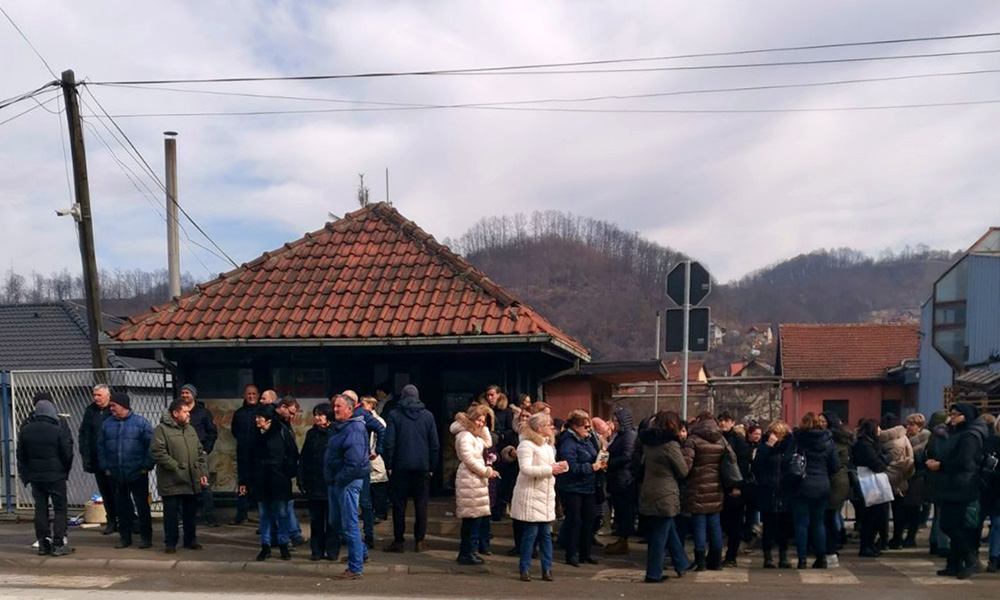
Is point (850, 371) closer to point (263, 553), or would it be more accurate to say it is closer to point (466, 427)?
point (466, 427)

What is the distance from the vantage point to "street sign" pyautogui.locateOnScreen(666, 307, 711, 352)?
38.6ft

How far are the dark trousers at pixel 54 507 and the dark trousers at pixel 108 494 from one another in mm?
859

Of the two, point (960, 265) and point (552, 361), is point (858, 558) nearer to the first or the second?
point (552, 361)

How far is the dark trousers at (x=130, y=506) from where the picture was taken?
37.5ft

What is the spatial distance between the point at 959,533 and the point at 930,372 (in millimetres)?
23929

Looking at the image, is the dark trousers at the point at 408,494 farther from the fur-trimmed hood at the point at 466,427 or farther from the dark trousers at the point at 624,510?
the dark trousers at the point at 624,510

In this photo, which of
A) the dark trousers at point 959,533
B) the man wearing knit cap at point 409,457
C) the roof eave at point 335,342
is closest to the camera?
the dark trousers at point 959,533

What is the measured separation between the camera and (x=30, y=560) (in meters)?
10.9

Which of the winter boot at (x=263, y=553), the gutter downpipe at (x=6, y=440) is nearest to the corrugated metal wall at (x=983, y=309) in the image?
the winter boot at (x=263, y=553)

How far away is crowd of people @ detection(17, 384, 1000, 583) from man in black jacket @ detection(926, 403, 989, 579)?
16mm

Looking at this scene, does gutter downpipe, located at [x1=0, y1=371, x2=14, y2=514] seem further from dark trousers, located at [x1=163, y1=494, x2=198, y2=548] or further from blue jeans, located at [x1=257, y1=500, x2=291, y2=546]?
blue jeans, located at [x1=257, y1=500, x2=291, y2=546]

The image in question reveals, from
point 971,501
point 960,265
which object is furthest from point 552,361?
point 960,265

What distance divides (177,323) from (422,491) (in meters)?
4.55

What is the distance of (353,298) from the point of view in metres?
13.6
